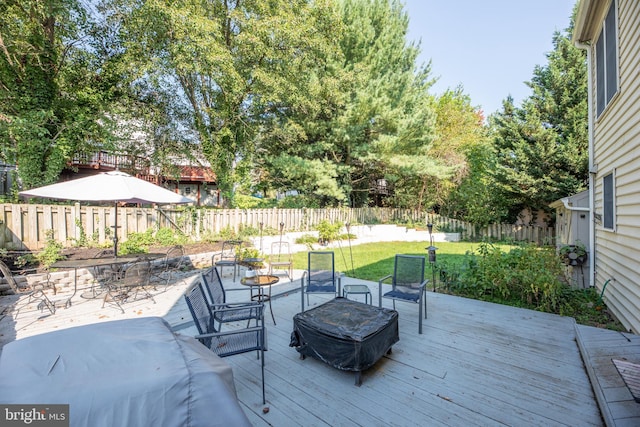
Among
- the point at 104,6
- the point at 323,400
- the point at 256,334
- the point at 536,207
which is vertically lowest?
the point at 323,400

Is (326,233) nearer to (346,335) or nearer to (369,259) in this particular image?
(369,259)

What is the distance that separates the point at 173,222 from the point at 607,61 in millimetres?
10707

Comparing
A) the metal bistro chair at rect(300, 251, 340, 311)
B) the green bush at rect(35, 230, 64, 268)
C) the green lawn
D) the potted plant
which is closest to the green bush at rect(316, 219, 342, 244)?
the green lawn

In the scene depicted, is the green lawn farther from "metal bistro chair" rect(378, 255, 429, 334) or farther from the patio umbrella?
the patio umbrella

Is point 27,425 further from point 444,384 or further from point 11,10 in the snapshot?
point 11,10

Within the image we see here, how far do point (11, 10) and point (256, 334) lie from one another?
36.6 ft

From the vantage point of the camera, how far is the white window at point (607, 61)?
172 inches

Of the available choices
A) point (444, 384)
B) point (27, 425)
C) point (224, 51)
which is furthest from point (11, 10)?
point (444, 384)

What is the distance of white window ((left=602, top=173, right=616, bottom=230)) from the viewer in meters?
4.42

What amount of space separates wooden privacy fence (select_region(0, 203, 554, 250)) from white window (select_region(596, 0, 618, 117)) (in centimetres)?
276

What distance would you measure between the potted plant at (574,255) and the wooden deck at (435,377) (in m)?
1.93

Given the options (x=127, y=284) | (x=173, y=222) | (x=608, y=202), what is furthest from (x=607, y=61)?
(x=173, y=222)

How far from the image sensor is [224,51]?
31.3 ft

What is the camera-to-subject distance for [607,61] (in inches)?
186
